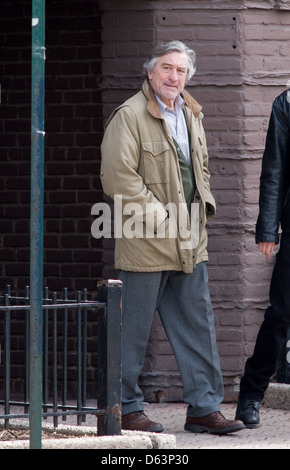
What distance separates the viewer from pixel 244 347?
779cm

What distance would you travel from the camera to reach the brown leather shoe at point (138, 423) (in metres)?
6.58

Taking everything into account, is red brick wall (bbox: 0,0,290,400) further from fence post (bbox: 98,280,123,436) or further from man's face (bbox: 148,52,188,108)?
fence post (bbox: 98,280,123,436)

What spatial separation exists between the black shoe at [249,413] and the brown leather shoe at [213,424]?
9.4 inches

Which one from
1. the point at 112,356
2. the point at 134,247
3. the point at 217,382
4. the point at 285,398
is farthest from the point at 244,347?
the point at 112,356

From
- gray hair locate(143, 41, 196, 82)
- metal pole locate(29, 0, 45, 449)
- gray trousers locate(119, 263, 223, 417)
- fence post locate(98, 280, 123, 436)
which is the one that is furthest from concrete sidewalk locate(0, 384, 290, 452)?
gray hair locate(143, 41, 196, 82)

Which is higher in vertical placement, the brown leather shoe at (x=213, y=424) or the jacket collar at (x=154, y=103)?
the jacket collar at (x=154, y=103)

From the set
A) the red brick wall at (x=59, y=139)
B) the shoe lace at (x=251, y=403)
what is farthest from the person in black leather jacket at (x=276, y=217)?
the red brick wall at (x=59, y=139)

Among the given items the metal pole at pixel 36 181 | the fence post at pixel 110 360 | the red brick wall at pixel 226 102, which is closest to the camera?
the metal pole at pixel 36 181

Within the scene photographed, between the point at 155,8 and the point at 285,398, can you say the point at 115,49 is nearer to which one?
the point at 155,8

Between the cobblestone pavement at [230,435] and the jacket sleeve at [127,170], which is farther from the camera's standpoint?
the jacket sleeve at [127,170]

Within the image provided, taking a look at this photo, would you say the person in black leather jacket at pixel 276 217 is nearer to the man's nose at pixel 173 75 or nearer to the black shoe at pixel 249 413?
the black shoe at pixel 249 413

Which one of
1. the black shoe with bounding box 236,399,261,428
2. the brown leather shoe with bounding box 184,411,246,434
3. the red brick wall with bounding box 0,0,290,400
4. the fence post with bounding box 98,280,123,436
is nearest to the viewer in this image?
the fence post with bounding box 98,280,123,436

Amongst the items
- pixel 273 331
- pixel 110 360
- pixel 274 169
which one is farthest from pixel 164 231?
pixel 110 360

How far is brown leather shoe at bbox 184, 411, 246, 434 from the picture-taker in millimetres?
6574
